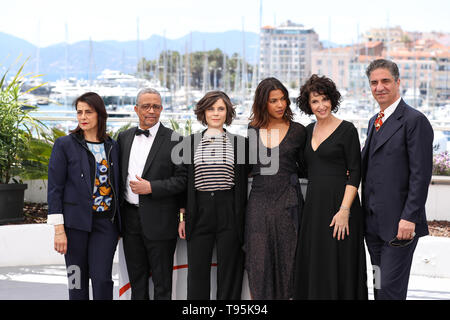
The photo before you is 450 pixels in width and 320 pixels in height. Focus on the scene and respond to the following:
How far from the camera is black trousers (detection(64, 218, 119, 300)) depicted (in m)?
3.43

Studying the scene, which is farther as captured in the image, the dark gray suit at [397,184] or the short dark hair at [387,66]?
the short dark hair at [387,66]

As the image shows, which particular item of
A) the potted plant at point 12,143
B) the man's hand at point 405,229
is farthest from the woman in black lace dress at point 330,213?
the potted plant at point 12,143

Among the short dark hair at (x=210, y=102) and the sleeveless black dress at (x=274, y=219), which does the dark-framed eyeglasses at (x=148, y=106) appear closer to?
the short dark hair at (x=210, y=102)

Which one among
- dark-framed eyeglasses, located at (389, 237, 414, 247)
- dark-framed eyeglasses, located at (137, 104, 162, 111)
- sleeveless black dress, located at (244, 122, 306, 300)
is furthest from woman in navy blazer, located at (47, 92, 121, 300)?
dark-framed eyeglasses, located at (389, 237, 414, 247)

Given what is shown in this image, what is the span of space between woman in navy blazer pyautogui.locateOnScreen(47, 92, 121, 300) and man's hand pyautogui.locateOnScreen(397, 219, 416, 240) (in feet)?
5.28

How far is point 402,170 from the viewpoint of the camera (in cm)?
318

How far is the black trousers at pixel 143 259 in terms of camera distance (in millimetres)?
3518

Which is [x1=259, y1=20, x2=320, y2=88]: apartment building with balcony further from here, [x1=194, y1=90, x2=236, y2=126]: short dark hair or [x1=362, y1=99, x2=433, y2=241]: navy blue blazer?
[x1=362, y1=99, x2=433, y2=241]: navy blue blazer

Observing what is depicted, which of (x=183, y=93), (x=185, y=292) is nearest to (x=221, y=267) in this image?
(x=185, y=292)

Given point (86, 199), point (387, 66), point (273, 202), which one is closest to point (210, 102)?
point (273, 202)

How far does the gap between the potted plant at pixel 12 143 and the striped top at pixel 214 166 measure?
352 centimetres

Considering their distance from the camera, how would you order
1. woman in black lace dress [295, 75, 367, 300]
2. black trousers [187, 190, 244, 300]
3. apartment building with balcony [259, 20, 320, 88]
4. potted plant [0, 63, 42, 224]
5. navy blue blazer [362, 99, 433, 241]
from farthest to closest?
apartment building with balcony [259, 20, 320, 88]
potted plant [0, 63, 42, 224]
black trousers [187, 190, 244, 300]
woman in black lace dress [295, 75, 367, 300]
navy blue blazer [362, 99, 433, 241]

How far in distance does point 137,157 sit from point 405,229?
1.61m
